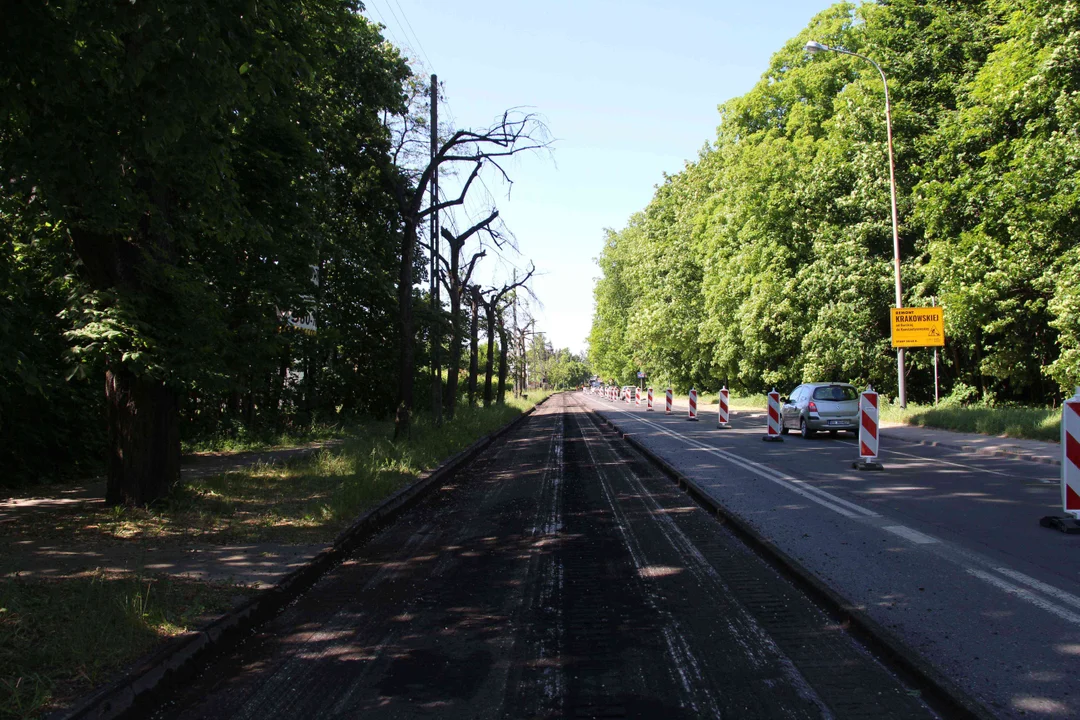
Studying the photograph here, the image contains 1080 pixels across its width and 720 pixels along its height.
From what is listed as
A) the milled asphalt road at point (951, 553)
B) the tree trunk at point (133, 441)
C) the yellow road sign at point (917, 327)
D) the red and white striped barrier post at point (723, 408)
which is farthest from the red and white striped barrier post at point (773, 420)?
the tree trunk at point (133, 441)

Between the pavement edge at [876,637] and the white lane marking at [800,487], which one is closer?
the pavement edge at [876,637]

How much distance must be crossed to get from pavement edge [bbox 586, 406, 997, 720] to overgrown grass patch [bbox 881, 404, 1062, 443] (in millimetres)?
11817

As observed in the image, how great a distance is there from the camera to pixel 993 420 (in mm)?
19547

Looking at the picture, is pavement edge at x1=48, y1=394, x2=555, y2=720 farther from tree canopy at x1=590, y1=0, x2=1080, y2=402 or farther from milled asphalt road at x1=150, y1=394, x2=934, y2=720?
tree canopy at x1=590, y1=0, x2=1080, y2=402

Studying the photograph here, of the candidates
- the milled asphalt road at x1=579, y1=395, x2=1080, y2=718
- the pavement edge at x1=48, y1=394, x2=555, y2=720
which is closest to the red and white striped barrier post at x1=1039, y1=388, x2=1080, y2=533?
the milled asphalt road at x1=579, y1=395, x2=1080, y2=718

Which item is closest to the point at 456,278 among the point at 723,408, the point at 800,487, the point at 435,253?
the point at 435,253

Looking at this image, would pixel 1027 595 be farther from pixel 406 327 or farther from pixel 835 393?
pixel 835 393

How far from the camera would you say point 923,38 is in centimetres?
2870

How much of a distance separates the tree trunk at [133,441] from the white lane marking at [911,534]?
8.48 m

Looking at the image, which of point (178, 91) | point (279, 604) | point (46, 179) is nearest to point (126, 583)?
point (279, 604)

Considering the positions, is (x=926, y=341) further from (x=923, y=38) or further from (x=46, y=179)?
(x=46, y=179)

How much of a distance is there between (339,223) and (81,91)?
48.6ft

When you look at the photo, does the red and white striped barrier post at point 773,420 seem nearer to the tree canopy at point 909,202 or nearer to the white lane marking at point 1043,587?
the tree canopy at point 909,202

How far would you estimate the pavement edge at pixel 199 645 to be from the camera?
12.0 ft
